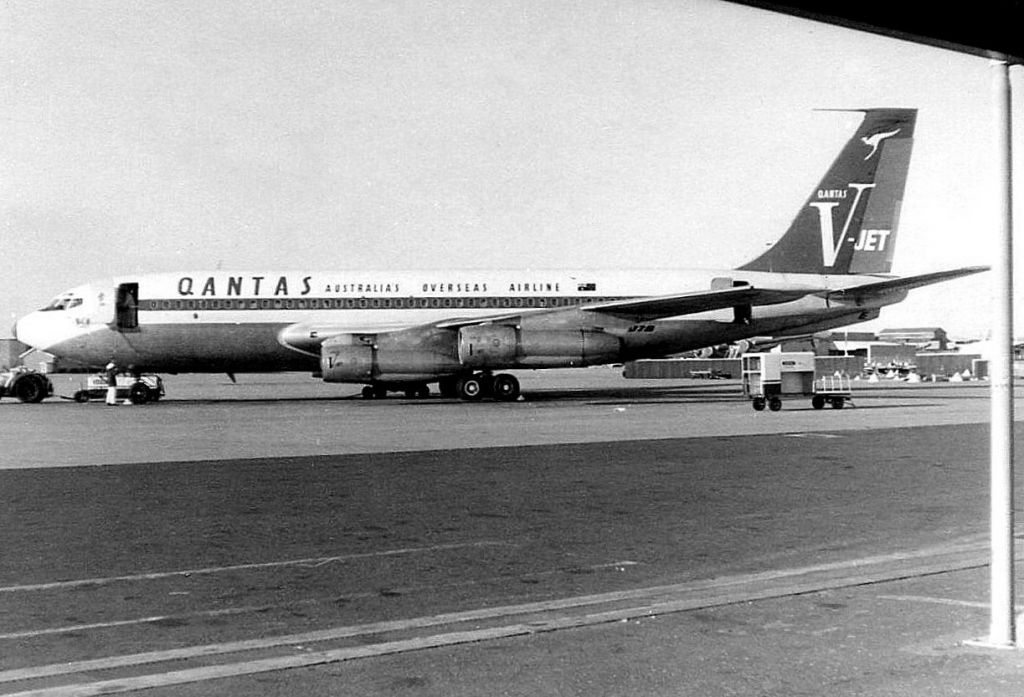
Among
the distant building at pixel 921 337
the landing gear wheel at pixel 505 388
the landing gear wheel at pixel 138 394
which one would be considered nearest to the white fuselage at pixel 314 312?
the landing gear wheel at pixel 138 394

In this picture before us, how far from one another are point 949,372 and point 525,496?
69.3m

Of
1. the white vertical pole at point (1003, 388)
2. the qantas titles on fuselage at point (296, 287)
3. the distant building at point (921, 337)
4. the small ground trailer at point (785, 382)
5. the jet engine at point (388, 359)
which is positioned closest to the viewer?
the white vertical pole at point (1003, 388)

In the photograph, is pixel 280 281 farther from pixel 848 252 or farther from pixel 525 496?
pixel 525 496

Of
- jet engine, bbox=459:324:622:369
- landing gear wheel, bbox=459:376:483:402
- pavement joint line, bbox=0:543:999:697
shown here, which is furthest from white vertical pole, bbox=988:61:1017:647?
landing gear wheel, bbox=459:376:483:402

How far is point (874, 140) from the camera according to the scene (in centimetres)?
3212

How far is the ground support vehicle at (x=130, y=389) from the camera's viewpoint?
30.4 meters

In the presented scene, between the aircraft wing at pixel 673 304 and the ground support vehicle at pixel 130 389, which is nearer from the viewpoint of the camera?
the aircraft wing at pixel 673 304

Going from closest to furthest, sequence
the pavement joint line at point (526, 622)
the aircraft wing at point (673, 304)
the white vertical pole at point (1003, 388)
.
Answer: the pavement joint line at point (526, 622) → the white vertical pole at point (1003, 388) → the aircraft wing at point (673, 304)

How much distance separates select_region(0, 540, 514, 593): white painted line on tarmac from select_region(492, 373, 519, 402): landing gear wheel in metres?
20.9

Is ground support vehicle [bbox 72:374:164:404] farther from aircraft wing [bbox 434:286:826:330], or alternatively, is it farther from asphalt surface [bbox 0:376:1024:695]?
asphalt surface [bbox 0:376:1024:695]

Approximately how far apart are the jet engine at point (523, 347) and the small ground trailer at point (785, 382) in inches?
172

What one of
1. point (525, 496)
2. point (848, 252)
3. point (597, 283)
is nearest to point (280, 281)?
point (597, 283)

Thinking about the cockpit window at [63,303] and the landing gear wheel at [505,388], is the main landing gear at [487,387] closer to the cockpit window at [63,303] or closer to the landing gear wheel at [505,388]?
the landing gear wheel at [505,388]

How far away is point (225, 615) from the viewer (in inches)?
232
